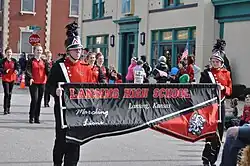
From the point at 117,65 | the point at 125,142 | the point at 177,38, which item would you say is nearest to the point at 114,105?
the point at 125,142

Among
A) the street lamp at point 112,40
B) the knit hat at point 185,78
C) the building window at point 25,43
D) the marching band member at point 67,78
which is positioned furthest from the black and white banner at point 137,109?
the building window at point 25,43

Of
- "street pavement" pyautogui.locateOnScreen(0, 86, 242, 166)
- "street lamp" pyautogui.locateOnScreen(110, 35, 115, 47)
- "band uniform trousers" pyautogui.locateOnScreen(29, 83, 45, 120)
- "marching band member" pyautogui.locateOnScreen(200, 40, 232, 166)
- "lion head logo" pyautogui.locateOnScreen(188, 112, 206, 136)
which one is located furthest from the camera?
"street lamp" pyautogui.locateOnScreen(110, 35, 115, 47)

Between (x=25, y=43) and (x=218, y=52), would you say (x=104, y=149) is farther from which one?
(x=25, y=43)

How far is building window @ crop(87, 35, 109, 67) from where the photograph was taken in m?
31.7

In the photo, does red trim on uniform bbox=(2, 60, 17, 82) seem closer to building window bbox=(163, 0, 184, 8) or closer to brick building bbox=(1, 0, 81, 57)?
building window bbox=(163, 0, 184, 8)

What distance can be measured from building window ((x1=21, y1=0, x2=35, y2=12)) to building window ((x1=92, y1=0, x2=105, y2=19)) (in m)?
13.9

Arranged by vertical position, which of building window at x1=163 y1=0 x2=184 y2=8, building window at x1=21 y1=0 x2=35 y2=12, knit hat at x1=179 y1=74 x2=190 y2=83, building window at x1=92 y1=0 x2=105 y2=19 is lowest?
knit hat at x1=179 y1=74 x2=190 y2=83

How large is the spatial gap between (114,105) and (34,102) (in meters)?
7.11

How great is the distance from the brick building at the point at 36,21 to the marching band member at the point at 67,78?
1428 inches

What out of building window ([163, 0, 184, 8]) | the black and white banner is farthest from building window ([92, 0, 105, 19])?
the black and white banner

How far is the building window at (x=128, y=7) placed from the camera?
94.3 ft

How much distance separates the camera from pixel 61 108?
7.53m

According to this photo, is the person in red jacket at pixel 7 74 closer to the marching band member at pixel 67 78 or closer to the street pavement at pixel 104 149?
the street pavement at pixel 104 149

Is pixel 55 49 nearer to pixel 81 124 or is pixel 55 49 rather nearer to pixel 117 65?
pixel 117 65
